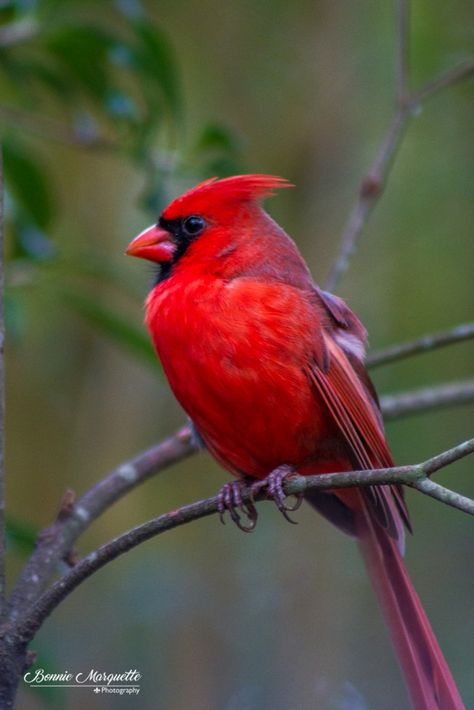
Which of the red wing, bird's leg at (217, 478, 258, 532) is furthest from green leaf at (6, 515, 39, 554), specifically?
the red wing

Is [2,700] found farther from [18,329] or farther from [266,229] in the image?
[266,229]

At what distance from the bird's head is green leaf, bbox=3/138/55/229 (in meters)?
0.34

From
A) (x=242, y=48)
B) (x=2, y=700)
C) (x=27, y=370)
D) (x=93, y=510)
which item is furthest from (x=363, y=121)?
(x=2, y=700)

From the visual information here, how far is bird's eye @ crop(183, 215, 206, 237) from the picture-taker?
9.78ft

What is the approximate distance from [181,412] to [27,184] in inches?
83.6

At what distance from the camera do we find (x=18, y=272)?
3.10m

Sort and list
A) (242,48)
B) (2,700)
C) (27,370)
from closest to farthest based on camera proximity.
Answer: (2,700) < (27,370) < (242,48)

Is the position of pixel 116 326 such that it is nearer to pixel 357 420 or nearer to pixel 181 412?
pixel 357 420

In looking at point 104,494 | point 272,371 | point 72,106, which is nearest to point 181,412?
point 72,106

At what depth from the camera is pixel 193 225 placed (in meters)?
3.00

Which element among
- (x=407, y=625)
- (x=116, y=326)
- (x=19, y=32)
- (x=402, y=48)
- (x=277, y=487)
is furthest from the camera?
(x=402, y=48)

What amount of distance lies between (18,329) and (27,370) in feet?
7.05

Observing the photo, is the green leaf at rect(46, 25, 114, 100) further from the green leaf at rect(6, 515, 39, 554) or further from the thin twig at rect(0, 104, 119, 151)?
the green leaf at rect(6, 515, 39, 554)

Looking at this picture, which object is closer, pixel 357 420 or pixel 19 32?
pixel 357 420
